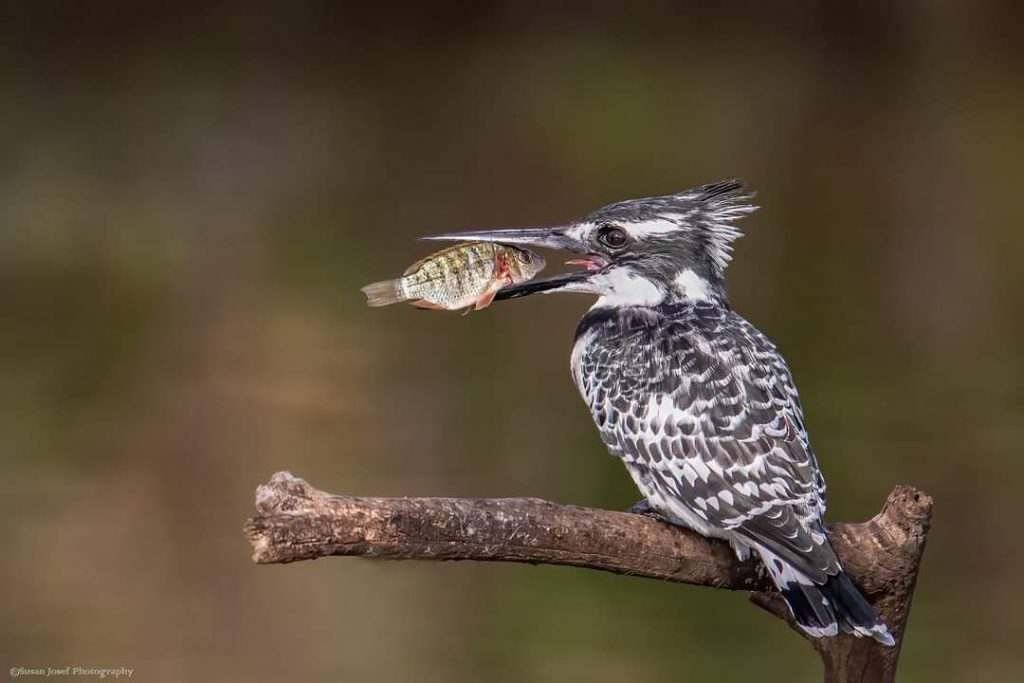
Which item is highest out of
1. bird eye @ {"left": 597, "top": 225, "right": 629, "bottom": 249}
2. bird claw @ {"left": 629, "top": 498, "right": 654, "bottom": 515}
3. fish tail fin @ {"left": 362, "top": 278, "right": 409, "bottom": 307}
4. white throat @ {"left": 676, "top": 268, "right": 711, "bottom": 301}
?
bird eye @ {"left": 597, "top": 225, "right": 629, "bottom": 249}

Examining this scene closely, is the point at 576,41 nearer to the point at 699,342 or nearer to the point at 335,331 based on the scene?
the point at 335,331

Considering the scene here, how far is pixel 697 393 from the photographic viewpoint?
237 cm

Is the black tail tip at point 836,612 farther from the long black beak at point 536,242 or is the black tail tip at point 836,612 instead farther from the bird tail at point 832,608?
the long black beak at point 536,242

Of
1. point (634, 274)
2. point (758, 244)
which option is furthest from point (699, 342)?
point (758, 244)

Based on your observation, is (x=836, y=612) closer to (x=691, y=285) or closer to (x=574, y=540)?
(x=574, y=540)

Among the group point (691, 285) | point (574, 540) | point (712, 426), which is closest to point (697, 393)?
point (712, 426)

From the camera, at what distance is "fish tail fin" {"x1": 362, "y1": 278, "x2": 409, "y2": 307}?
2.31 m

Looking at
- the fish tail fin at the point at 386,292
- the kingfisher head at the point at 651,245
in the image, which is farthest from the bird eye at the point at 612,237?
the fish tail fin at the point at 386,292

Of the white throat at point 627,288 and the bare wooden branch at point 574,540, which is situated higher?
the white throat at point 627,288

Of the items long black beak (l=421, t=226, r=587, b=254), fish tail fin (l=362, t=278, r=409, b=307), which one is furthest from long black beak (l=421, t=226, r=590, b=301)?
fish tail fin (l=362, t=278, r=409, b=307)

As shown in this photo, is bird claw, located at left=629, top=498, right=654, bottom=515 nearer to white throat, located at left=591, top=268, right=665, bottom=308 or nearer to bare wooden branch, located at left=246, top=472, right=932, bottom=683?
bare wooden branch, located at left=246, top=472, right=932, bottom=683

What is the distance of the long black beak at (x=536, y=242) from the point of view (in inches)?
95.1

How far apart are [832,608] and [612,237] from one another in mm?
872

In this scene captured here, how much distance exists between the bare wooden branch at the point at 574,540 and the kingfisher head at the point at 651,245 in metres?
0.53
